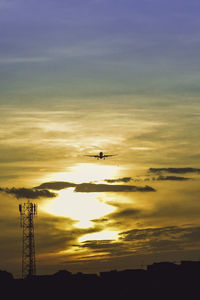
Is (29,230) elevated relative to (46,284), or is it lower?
elevated

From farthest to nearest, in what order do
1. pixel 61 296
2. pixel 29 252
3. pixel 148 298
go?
pixel 61 296
pixel 148 298
pixel 29 252

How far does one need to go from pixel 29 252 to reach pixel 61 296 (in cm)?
3042

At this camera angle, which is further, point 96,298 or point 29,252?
point 96,298

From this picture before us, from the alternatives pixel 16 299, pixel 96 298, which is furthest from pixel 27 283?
pixel 96 298

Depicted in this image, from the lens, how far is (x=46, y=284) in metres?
200

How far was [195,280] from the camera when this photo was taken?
18962 cm

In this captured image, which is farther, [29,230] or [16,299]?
[16,299]

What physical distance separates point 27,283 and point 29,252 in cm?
2662

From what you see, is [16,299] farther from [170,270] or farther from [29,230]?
[170,270]

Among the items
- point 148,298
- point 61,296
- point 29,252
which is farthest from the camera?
point 61,296

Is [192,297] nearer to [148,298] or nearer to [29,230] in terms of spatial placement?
[148,298]

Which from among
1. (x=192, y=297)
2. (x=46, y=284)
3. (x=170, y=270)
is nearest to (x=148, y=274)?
(x=170, y=270)

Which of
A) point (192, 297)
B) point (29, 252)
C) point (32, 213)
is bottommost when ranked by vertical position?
point (192, 297)

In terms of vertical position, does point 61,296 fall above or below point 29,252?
below
